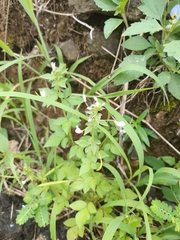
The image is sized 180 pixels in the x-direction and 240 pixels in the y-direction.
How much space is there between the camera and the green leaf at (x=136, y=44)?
1.26m

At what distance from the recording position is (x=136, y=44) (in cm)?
127

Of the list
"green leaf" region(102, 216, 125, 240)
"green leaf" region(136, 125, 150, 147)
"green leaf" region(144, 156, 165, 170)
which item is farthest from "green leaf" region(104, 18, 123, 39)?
"green leaf" region(102, 216, 125, 240)

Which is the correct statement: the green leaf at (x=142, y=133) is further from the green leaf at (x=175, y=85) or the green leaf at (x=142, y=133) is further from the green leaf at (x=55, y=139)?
the green leaf at (x=55, y=139)

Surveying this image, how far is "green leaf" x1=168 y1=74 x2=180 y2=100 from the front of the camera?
4.14ft

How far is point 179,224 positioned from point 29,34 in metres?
1.16

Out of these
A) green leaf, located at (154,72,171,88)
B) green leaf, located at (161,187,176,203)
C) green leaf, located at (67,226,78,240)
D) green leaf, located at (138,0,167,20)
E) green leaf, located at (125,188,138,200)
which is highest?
green leaf, located at (138,0,167,20)

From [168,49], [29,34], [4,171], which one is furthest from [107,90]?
[4,171]

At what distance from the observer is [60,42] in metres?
1.52

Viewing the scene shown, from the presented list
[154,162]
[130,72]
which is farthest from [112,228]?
[130,72]

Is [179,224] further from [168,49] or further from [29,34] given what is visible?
[29,34]

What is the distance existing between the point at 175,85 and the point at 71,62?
54 cm

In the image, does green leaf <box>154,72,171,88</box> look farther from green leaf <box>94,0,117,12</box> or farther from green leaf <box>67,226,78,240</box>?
green leaf <box>67,226,78,240</box>

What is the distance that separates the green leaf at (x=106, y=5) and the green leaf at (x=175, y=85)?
37cm

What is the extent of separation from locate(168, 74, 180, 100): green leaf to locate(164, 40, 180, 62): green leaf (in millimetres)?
157
